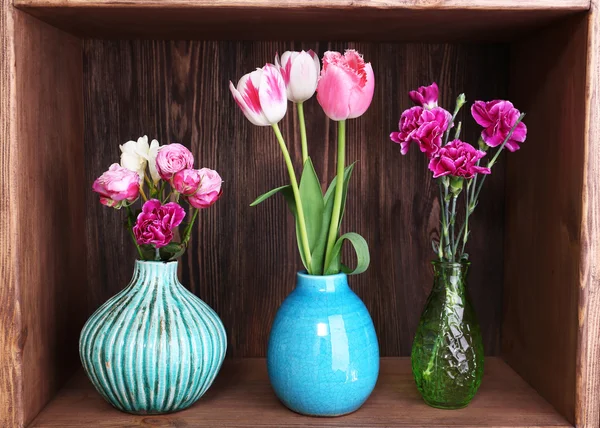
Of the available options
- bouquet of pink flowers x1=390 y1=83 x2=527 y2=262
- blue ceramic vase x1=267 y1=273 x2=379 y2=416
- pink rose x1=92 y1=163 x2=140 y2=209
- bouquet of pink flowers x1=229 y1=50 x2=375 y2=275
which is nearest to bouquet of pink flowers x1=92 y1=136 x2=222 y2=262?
pink rose x1=92 y1=163 x2=140 y2=209

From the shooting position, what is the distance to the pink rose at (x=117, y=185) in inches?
37.2

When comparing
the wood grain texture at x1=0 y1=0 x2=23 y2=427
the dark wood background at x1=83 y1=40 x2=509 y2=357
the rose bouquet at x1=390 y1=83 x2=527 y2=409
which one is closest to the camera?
the wood grain texture at x1=0 y1=0 x2=23 y2=427

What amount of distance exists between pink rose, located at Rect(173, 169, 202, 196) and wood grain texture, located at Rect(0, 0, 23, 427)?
0.22 meters

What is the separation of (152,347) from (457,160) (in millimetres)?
516

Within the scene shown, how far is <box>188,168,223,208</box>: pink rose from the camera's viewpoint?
3.21 ft

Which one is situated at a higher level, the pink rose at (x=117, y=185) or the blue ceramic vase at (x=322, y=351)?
the pink rose at (x=117, y=185)

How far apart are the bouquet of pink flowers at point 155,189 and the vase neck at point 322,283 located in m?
0.19

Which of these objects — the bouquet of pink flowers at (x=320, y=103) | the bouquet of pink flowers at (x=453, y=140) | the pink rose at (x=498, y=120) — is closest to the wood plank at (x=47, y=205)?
the bouquet of pink flowers at (x=320, y=103)

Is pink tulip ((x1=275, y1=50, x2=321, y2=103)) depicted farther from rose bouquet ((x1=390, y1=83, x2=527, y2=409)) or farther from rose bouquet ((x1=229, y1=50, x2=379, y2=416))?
rose bouquet ((x1=390, y1=83, x2=527, y2=409))

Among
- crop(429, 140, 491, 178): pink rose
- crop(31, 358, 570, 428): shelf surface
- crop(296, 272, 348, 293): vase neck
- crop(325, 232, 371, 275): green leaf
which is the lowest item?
crop(31, 358, 570, 428): shelf surface

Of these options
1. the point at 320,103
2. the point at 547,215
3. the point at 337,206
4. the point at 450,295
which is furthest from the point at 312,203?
the point at 547,215

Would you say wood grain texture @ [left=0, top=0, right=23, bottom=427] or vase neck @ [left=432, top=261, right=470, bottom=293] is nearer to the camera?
wood grain texture @ [left=0, top=0, right=23, bottom=427]

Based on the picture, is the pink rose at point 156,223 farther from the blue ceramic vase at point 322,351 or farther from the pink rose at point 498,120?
the pink rose at point 498,120

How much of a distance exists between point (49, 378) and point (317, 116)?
2.12ft
